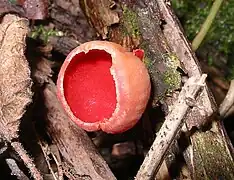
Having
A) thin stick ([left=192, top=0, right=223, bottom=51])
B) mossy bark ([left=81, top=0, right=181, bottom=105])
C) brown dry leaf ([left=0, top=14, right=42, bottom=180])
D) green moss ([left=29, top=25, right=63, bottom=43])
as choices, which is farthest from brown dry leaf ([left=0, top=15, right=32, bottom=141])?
thin stick ([left=192, top=0, right=223, bottom=51])

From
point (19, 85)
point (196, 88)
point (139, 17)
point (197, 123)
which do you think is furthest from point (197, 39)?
point (19, 85)

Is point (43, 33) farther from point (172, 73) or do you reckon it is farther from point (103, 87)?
point (172, 73)

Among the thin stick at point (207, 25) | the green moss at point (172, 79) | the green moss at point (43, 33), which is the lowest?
the green moss at point (43, 33)

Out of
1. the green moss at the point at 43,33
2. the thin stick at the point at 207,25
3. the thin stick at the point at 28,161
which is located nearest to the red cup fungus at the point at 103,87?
the thin stick at the point at 28,161

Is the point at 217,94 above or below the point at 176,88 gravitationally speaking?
below

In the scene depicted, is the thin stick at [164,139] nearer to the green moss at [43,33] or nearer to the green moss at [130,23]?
the green moss at [130,23]

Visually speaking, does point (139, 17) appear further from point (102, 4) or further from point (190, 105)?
point (190, 105)

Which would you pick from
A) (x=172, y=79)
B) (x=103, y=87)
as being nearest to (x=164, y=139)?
(x=172, y=79)
